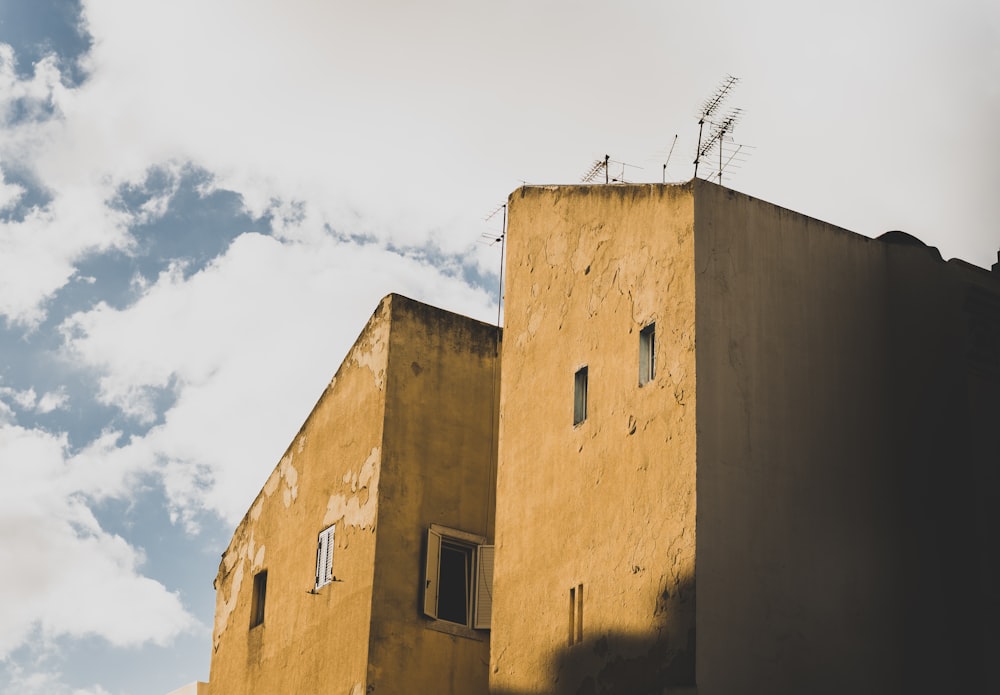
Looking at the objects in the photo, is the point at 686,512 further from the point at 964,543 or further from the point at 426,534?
the point at 426,534

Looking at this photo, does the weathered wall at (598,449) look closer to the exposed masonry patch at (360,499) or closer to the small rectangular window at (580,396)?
the small rectangular window at (580,396)

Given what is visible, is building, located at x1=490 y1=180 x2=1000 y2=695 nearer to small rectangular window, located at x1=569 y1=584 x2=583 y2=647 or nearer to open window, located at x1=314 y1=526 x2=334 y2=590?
small rectangular window, located at x1=569 y1=584 x2=583 y2=647

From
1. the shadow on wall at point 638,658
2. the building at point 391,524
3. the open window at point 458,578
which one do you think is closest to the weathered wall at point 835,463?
the shadow on wall at point 638,658

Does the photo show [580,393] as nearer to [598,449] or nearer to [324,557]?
[598,449]

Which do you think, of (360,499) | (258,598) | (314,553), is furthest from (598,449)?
(258,598)

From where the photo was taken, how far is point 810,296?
16984mm

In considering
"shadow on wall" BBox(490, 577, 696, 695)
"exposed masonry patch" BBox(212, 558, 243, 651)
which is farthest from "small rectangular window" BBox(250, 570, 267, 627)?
"shadow on wall" BBox(490, 577, 696, 695)

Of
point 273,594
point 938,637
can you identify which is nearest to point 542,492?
point 938,637

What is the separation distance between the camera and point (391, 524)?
21.0 metres

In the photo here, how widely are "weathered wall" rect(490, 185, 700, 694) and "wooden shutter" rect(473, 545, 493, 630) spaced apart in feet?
8.15

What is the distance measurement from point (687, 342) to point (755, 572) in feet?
8.09

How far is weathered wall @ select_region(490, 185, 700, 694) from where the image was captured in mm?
15672

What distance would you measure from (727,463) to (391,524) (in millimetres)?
6681

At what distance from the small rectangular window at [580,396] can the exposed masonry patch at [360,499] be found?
A: 4.22m
